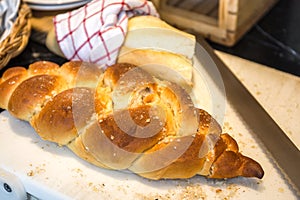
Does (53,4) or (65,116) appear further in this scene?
(53,4)

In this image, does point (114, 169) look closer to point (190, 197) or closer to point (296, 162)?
point (190, 197)

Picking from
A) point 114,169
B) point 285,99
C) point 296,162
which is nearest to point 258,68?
point 285,99

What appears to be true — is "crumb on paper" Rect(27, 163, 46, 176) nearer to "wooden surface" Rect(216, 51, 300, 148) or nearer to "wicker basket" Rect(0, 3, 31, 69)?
"wicker basket" Rect(0, 3, 31, 69)

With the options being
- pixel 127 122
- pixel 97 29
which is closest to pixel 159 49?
pixel 97 29

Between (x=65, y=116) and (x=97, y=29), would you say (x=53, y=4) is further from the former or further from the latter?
(x=65, y=116)

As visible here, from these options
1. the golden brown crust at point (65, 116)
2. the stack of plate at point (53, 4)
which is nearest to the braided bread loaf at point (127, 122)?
the golden brown crust at point (65, 116)

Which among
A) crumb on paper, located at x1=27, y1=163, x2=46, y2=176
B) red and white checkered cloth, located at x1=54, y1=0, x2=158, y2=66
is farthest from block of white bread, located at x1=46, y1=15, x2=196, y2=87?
crumb on paper, located at x1=27, y1=163, x2=46, y2=176
